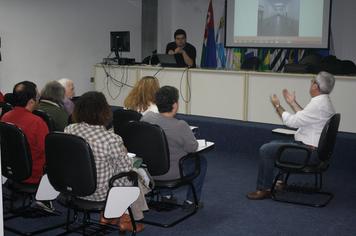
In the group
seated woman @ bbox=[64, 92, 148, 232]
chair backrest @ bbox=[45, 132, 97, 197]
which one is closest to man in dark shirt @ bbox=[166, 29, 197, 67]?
seated woman @ bbox=[64, 92, 148, 232]

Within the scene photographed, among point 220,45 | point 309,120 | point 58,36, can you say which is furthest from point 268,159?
point 220,45

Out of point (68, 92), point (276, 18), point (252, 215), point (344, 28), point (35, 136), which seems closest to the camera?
point (35, 136)

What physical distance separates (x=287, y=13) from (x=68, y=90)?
3.84 m

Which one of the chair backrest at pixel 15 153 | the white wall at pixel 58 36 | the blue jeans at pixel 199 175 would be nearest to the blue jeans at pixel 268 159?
the blue jeans at pixel 199 175

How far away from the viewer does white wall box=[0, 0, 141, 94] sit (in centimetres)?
698

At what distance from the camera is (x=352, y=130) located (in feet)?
19.1

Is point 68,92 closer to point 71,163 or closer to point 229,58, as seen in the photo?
point 71,163

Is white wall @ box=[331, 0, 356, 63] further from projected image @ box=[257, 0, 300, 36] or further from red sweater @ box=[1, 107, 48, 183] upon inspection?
red sweater @ box=[1, 107, 48, 183]

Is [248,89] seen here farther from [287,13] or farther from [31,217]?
[31,217]

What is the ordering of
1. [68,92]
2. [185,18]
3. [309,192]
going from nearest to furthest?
1. [309,192]
2. [68,92]
3. [185,18]

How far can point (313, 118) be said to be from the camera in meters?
4.41

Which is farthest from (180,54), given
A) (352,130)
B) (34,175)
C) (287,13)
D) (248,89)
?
(34,175)

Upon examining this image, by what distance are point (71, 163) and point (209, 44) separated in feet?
21.5

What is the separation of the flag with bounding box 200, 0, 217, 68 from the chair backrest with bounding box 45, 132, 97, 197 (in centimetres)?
645
